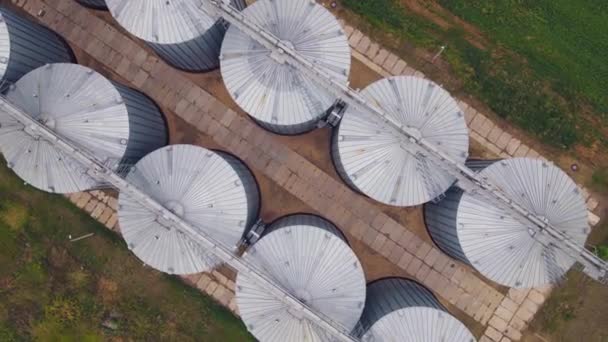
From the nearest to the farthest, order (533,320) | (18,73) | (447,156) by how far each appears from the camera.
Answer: (447,156) < (18,73) < (533,320)

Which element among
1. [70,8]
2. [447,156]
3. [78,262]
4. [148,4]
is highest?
[447,156]

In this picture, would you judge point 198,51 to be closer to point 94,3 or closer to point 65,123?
point 65,123

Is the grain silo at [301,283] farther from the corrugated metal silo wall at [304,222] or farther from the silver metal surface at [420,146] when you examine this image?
the silver metal surface at [420,146]

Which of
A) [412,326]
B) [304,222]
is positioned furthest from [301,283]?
[412,326]

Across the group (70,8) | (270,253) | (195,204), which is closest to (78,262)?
(195,204)

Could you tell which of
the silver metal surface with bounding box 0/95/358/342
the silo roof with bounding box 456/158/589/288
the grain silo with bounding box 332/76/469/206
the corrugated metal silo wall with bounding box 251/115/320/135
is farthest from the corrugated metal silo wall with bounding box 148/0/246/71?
the silo roof with bounding box 456/158/589/288

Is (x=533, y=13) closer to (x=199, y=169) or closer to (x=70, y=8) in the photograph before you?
(x=199, y=169)
